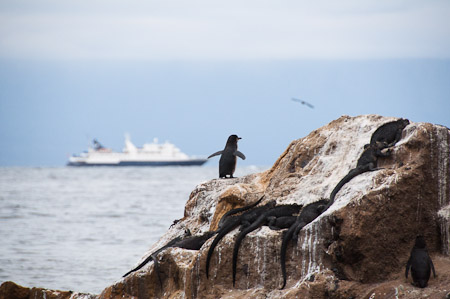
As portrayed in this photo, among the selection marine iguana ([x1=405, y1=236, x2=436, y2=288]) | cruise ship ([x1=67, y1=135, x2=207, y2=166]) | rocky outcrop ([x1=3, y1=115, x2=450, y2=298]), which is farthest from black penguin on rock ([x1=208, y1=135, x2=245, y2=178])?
cruise ship ([x1=67, y1=135, x2=207, y2=166])

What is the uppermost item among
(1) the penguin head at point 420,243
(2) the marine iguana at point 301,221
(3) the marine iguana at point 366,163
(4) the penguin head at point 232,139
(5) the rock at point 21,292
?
(4) the penguin head at point 232,139

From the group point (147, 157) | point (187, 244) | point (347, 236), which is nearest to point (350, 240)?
point (347, 236)

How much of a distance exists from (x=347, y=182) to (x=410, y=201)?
75 centimetres

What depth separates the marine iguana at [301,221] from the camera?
25.0 ft

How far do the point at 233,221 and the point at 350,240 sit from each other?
62.4 inches

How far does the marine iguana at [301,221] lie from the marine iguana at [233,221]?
605mm

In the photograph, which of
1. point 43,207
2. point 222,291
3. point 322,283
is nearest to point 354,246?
point 322,283

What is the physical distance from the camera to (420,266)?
282 inches

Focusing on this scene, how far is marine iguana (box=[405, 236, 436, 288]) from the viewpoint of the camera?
711 centimetres

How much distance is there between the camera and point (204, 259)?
26.7ft

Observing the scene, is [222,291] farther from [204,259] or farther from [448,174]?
[448,174]

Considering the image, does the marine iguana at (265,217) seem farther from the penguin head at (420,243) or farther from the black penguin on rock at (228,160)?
the black penguin on rock at (228,160)

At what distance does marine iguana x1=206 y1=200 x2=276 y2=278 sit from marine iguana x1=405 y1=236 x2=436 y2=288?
187 centimetres

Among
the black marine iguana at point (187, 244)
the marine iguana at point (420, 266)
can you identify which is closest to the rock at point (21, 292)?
the black marine iguana at point (187, 244)
